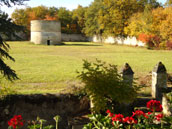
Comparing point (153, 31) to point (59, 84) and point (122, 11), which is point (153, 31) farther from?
point (59, 84)

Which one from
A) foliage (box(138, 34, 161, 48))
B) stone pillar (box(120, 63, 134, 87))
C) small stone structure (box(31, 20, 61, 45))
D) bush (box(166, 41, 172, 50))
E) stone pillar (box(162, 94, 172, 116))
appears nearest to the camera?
stone pillar (box(162, 94, 172, 116))

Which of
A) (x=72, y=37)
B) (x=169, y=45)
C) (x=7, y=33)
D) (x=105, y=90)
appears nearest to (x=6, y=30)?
(x=7, y=33)

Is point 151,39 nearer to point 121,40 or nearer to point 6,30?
point 121,40

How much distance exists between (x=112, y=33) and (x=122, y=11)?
4645 mm

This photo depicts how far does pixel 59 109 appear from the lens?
570 centimetres

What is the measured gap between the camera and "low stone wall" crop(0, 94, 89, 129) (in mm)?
5270

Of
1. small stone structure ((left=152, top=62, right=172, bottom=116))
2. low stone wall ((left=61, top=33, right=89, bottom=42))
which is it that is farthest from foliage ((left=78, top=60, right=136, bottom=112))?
low stone wall ((left=61, top=33, right=89, bottom=42))

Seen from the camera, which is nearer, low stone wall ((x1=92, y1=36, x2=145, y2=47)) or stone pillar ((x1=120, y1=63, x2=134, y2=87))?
stone pillar ((x1=120, y1=63, x2=134, y2=87))

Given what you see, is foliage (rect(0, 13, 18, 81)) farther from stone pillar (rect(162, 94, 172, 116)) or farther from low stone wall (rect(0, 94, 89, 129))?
stone pillar (rect(162, 94, 172, 116))

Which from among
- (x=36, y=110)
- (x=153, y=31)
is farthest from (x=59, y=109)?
(x=153, y=31)

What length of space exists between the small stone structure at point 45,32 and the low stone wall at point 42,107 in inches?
1222

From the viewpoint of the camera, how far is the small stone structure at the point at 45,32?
3541cm

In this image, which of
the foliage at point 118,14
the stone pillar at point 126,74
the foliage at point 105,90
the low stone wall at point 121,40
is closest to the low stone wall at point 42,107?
the foliage at point 105,90

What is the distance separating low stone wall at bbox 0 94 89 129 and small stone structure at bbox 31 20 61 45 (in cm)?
3104
